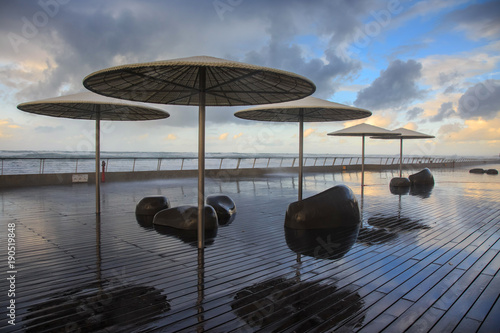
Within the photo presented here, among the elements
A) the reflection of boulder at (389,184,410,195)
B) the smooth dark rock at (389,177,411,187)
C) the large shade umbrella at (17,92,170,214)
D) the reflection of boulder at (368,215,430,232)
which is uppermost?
the large shade umbrella at (17,92,170,214)

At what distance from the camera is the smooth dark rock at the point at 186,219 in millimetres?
6180

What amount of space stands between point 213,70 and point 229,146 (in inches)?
736

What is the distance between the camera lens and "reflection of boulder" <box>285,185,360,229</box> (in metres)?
6.25

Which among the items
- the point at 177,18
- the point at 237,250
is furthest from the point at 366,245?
the point at 177,18

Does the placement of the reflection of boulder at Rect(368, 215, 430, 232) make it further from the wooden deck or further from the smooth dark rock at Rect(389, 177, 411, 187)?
the smooth dark rock at Rect(389, 177, 411, 187)

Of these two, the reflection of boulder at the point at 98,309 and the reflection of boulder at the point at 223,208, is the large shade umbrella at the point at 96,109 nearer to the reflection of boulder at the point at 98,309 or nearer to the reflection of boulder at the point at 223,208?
the reflection of boulder at the point at 223,208

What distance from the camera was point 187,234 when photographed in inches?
231

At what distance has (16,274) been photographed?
3.75 meters

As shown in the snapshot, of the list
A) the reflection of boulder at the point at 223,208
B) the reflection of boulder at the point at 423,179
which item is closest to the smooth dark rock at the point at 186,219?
the reflection of boulder at the point at 223,208

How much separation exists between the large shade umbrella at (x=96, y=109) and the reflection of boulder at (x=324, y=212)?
387 centimetres

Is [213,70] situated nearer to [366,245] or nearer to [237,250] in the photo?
[237,250]

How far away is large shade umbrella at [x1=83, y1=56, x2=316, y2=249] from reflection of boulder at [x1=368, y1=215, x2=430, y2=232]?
3419mm

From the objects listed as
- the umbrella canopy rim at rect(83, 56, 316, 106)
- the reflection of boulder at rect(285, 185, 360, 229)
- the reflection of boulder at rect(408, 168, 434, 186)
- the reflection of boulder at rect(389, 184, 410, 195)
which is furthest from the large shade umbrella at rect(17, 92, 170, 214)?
the reflection of boulder at rect(408, 168, 434, 186)

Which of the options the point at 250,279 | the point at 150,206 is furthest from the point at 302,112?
the point at 250,279
